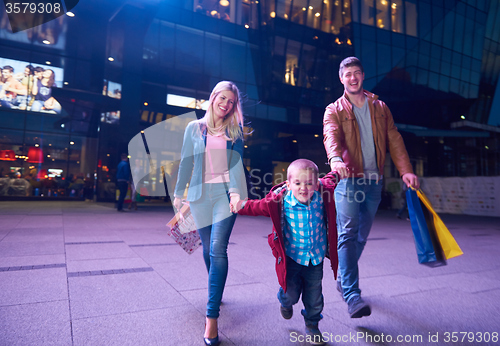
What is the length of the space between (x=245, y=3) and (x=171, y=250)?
2084 centimetres

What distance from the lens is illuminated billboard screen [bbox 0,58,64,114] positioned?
19.8 meters

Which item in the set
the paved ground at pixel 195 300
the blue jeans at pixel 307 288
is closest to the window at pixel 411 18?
the paved ground at pixel 195 300

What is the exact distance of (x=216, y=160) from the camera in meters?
2.60

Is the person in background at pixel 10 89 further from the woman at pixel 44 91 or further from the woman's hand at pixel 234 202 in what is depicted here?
the woman's hand at pixel 234 202

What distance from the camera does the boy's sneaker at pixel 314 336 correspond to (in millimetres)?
2213

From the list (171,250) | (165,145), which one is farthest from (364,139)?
(165,145)

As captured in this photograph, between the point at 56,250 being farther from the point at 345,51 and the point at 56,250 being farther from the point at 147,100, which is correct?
the point at 345,51

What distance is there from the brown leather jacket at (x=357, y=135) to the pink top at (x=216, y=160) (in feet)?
3.01

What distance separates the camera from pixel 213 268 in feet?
7.81

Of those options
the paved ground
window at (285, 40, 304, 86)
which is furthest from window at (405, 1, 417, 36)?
the paved ground

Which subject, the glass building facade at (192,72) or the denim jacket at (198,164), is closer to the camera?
the denim jacket at (198,164)

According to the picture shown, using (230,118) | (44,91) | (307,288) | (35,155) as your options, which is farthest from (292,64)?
(307,288)

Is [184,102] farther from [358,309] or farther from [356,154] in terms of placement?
[358,309]

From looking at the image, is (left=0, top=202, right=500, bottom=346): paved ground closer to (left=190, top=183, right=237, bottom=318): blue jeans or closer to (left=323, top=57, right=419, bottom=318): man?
(left=190, top=183, right=237, bottom=318): blue jeans
